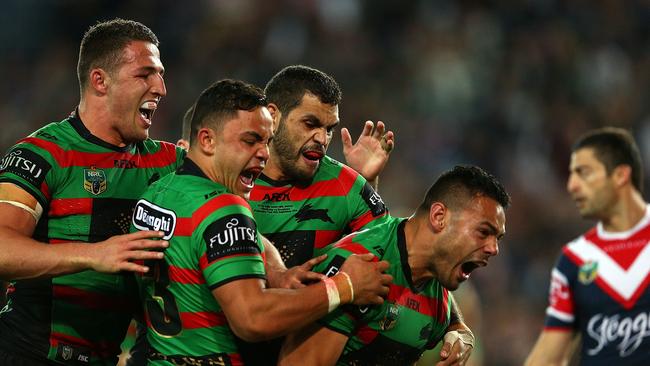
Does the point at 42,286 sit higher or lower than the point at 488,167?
lower

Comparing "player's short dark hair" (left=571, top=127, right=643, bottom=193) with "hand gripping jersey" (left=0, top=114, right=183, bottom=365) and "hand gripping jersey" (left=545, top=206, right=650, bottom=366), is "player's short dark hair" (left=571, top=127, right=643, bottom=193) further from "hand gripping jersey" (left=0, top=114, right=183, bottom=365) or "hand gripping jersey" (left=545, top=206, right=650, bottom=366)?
"hand gripping jersey" (left=0, top=114, right=183, bottom=365)

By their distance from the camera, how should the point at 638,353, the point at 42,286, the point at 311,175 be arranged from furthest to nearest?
the point at 638,353
the point at 311,175
the point at 42,286

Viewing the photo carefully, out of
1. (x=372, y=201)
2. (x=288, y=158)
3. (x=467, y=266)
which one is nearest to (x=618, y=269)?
(x=372, y=201)

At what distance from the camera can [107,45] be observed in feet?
18.4

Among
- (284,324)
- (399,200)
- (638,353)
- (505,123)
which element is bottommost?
(284,324)

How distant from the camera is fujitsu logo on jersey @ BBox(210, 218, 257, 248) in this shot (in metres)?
4.50

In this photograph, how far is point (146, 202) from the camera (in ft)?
15.8

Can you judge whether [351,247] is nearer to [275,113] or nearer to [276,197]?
[276,197]

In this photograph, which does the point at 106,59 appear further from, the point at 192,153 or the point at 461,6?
the point at 461,6

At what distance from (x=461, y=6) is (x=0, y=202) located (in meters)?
12.4

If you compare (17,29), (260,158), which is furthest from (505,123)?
(260,158)

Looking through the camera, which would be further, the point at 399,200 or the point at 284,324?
the point at 399,200

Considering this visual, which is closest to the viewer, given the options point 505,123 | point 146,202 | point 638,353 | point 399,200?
point 146,202

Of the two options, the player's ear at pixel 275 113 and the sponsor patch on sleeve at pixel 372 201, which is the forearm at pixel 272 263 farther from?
the player's ear at pixel 275 113
